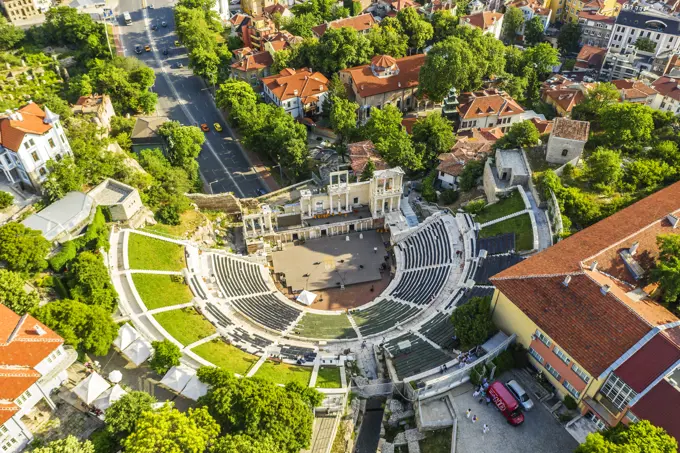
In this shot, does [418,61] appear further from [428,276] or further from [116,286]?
[116,286]

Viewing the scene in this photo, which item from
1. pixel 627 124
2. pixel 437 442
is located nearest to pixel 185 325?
pixel 437 442

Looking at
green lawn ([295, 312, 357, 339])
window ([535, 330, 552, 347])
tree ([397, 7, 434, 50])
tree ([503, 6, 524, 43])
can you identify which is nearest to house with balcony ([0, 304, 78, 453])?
green lawn ([295, 312, 357, 339])

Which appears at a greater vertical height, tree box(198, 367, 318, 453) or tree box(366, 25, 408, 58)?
tree box(366, 25, 408, 58)

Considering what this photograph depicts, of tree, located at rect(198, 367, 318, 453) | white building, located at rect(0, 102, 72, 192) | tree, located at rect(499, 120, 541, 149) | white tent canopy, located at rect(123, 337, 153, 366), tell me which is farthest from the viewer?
tree, located at rect(499, 120, 541, 149)

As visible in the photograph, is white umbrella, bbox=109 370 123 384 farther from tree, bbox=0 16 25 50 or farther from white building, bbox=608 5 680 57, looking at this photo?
white building, bbox=608 5 680 57

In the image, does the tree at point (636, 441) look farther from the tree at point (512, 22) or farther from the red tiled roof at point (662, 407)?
the tree at point (512, 22)

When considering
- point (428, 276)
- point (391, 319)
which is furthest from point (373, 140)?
point (391, 319)
